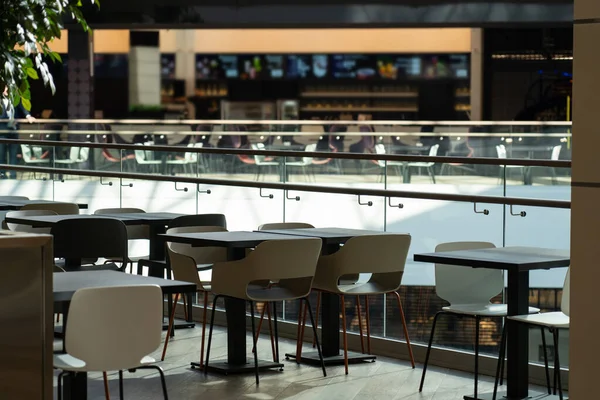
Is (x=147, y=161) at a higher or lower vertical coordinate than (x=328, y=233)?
higher

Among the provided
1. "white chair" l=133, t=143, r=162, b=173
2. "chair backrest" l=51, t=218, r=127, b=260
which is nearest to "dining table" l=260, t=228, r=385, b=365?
"chair backrest" l=51, t=218, r=127, b=260

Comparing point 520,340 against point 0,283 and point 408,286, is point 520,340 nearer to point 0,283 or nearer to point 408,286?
point 408,286

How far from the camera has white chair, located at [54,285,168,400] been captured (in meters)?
3.67

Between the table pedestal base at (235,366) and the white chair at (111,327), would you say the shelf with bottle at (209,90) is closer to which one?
the table pedestal base at (235,366)

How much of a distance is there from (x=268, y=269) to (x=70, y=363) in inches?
69.6

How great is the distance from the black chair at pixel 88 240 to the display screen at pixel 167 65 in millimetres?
15199

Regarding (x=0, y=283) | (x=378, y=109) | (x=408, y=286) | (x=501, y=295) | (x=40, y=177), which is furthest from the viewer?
(x=378, y=109)

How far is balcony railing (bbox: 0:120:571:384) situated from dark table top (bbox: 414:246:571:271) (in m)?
0.45

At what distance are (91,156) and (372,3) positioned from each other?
9061 millimetres

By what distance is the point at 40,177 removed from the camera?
969 cm

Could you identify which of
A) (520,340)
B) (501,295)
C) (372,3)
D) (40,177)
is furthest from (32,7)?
(372,3)

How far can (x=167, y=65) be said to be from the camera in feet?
70.1

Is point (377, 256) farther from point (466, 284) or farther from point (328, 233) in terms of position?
point (466, 284)

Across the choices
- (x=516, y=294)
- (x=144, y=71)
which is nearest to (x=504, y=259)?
(x=516, y=294)
